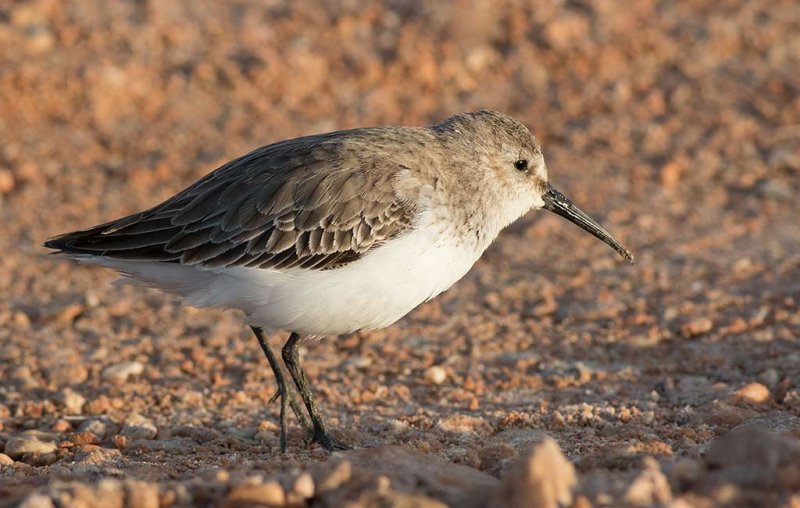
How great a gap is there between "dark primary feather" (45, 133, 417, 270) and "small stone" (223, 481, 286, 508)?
90.6 inches

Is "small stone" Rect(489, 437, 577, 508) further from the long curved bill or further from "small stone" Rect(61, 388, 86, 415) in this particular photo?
"small stone" Rect(61, 388, 86, 415)

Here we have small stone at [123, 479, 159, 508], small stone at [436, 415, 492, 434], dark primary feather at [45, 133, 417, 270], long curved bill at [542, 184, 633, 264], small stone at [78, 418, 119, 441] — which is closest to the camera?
small stone at [123, 479, 159, 508]

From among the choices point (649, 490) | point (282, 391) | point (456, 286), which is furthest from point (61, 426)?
point (649, 490)

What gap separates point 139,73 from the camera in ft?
43.1

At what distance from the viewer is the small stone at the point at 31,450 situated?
21.2 feet

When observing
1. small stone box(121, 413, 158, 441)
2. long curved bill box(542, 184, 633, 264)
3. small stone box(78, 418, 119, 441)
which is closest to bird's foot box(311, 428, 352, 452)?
small stone box(121, 413, 158, 441)

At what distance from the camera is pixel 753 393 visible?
7.12 metres

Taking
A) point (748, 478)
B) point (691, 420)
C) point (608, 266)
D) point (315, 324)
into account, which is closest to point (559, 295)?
point (608, 266)

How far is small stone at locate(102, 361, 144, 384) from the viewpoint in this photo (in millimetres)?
8016

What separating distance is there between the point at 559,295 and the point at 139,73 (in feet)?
20.7

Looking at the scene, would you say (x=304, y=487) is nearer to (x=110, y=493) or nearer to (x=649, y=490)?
(x=110, y=493)

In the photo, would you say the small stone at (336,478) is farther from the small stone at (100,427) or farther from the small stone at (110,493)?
the small stone at (100,427)

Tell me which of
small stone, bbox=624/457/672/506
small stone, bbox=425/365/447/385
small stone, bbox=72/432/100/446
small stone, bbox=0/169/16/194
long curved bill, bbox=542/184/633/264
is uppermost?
small stone, bbox=0/169/16/194

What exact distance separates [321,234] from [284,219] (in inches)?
10.3
